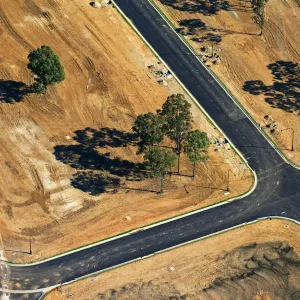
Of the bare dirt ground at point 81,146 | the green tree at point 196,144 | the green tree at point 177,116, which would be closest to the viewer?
the green tree at point 196,144

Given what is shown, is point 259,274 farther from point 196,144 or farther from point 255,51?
point 255,51

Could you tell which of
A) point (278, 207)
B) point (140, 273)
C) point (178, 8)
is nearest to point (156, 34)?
point (178, 8)

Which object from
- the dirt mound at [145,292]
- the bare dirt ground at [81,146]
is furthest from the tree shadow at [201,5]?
the dirt mound at [145,292]

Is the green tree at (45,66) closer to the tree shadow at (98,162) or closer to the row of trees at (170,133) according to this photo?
the tree shadow at (98,162)

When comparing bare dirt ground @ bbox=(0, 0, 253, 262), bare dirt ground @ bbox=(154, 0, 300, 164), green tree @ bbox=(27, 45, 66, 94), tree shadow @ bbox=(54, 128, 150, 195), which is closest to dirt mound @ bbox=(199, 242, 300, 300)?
bare dirt ground @ bbox=(0, 0, 253, 262)

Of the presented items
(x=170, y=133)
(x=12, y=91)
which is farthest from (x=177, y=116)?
(x=12, y=91)

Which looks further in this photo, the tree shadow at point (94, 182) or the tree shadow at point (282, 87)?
the tree shadow at point (282, 87)
